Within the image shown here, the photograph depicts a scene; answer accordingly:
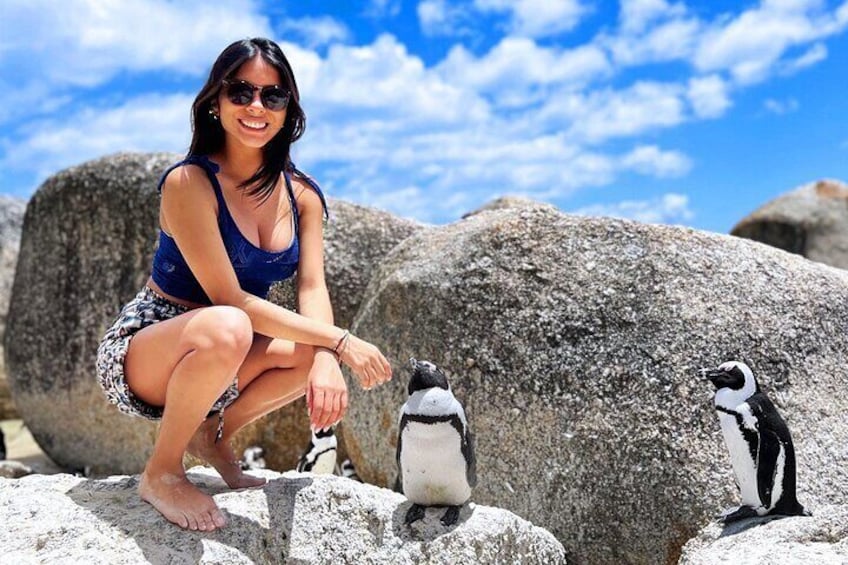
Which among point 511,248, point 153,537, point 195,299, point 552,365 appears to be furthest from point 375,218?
point 153,537

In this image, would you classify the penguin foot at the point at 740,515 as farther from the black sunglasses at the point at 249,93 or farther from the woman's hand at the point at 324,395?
the black sunglasses at the point at 249,93

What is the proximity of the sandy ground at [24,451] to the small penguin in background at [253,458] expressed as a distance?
1774mm

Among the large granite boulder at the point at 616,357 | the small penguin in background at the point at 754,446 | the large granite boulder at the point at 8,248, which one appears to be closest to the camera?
the small penguin in background at the point at 754,446

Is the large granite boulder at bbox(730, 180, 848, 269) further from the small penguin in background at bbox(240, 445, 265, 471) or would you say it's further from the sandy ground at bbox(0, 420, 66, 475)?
the sandy ground at bbox(0, 420, 66, 475)

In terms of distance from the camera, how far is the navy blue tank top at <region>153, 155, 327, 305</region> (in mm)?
3311

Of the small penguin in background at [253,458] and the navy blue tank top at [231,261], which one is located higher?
the navy blue tank top at [231,261]

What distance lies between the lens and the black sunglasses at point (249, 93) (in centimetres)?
330

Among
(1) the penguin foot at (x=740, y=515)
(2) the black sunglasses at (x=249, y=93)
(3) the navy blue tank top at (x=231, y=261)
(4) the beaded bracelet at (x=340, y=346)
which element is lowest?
(1) the penguin foot at (x=740, y=515)

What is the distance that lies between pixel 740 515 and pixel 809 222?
12685 millimetres

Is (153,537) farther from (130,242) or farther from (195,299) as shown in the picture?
(130,242)

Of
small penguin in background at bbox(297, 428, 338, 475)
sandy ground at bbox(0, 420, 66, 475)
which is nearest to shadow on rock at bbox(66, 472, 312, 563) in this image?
small penguin in background at bbox(297, 428, 338, 475)

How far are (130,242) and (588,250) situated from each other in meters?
3.94

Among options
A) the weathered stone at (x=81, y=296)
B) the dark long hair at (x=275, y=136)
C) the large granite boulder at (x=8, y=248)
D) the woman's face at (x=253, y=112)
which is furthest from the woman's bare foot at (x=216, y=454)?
the large granite boulder at (x=8, y=248)

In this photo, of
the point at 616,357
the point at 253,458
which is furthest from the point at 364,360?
the point at 253,458
